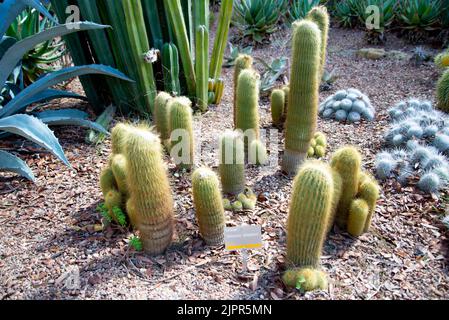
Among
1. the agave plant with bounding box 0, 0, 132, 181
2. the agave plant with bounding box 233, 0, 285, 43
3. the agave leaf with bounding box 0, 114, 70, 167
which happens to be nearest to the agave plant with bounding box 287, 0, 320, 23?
the agave plant with bounding box 233, 0, 285, 43

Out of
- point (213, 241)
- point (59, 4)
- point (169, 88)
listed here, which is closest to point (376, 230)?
point (213, 241)

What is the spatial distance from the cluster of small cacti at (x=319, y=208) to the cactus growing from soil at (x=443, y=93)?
242cm

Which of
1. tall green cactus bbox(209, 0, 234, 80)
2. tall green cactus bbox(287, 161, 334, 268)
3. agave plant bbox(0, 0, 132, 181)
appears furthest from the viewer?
tall green cactus bbox(209, 0, 234, 80)

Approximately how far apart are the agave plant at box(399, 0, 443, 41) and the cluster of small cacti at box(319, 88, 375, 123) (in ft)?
10.3

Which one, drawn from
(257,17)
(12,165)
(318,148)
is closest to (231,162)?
(318,148)

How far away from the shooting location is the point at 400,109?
439 centimetres

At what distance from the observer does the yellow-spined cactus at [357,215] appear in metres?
2.64

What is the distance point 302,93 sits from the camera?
121 inches

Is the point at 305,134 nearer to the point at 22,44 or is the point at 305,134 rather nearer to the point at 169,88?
the point at 169,88

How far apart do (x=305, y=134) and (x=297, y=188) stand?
3.67ft

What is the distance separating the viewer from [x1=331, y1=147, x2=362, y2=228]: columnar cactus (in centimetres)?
263

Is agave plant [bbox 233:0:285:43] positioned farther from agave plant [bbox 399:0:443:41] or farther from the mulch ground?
the mulch ground

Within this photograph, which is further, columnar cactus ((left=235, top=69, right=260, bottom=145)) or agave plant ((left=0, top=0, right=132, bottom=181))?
columnar cactus ((left=235, top=69, right=260, bottom=145))

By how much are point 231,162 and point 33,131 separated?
1.51 m
